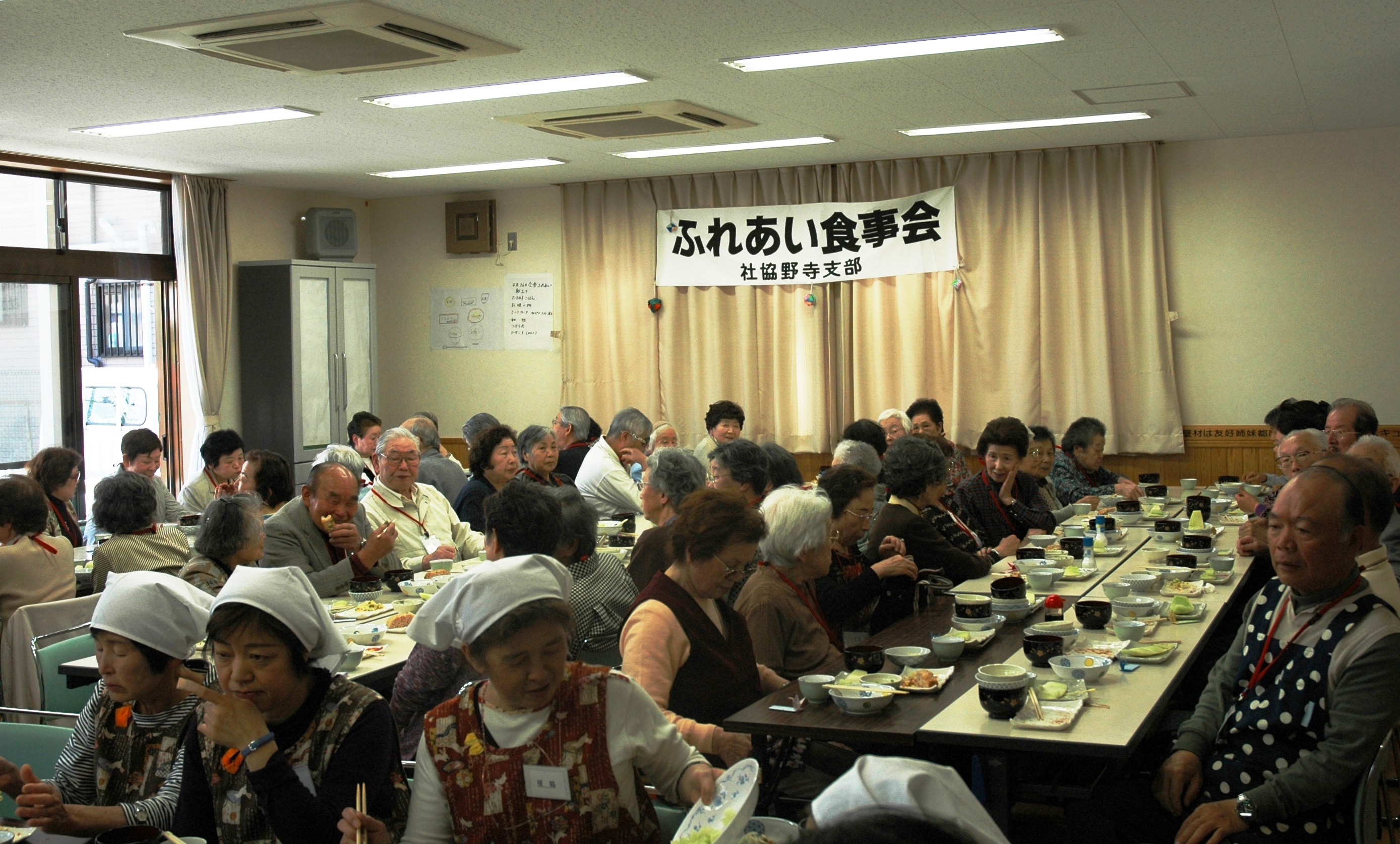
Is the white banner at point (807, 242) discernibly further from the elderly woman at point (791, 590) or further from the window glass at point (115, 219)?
the elderly woman at point (791, 590)

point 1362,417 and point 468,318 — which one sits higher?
point 468,318

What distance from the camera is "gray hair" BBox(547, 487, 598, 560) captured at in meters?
3.68

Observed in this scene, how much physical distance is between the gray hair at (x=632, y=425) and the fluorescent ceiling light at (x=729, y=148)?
1.82 m

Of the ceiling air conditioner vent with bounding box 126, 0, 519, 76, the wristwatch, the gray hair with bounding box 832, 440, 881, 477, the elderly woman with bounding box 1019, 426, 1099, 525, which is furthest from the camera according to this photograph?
the elderly woman with bounding box 1019, 426, 1099, 525

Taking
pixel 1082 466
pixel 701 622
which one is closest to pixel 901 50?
pixel 1082 466

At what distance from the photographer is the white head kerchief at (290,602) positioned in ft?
7.33

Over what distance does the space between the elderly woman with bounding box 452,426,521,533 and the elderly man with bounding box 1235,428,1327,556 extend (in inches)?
138

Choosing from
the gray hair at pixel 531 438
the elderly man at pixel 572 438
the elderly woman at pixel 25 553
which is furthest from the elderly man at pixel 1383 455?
the elderly woman at pixel 25 553

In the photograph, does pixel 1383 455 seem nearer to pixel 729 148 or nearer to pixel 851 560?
pixel 851 560

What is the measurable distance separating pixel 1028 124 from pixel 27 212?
21.4 ft

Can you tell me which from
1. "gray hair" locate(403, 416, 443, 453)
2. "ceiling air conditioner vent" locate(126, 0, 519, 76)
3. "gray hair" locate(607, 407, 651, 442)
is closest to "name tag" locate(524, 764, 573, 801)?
"ceiling air conditioner vent" locate(126, 0, 519, 76)

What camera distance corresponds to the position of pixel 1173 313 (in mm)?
8211

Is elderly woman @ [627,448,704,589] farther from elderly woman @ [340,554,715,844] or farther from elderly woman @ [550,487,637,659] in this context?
elderly woman @ [340,554,715,844]

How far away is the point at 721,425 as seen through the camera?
321 inches
